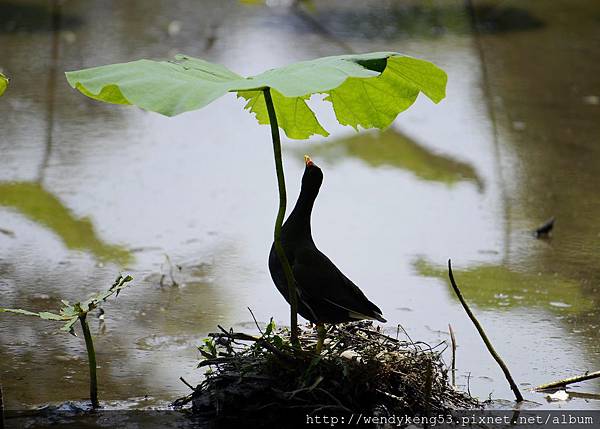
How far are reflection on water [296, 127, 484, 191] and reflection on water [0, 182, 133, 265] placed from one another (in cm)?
145

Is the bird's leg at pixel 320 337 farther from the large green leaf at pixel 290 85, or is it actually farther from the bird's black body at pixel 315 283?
the large green leaf at pixel 290 85

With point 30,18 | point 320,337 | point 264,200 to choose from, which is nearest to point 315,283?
point 320,337

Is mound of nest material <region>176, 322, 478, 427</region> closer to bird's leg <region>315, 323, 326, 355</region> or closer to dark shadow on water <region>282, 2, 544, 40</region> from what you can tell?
bird's leg <region>315, 323, 326, 355</region>

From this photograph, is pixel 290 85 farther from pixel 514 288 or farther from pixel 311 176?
pixel 514 288

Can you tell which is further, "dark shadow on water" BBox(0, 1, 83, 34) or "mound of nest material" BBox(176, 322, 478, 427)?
"dark shadow on water" BBox(0, 1, 83, 34)

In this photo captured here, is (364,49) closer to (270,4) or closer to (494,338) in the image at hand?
(270,4)

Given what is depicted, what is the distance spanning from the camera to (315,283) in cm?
283

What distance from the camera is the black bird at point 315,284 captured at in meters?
2.82

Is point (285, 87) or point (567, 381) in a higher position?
point (285, 87)

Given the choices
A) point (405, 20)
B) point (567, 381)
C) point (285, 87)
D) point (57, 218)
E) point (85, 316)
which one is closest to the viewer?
point (285, 87)

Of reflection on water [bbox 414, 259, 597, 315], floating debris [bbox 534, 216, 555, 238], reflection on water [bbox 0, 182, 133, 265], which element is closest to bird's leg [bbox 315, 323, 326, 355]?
reflection on water [bbox 414, 259, 597, 315]

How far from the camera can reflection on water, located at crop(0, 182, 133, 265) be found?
4.21 metres

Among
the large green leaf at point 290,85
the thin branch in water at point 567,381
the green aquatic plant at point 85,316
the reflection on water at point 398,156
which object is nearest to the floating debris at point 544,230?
the reflection on water at point 398,156

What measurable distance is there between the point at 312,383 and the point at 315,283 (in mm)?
276
